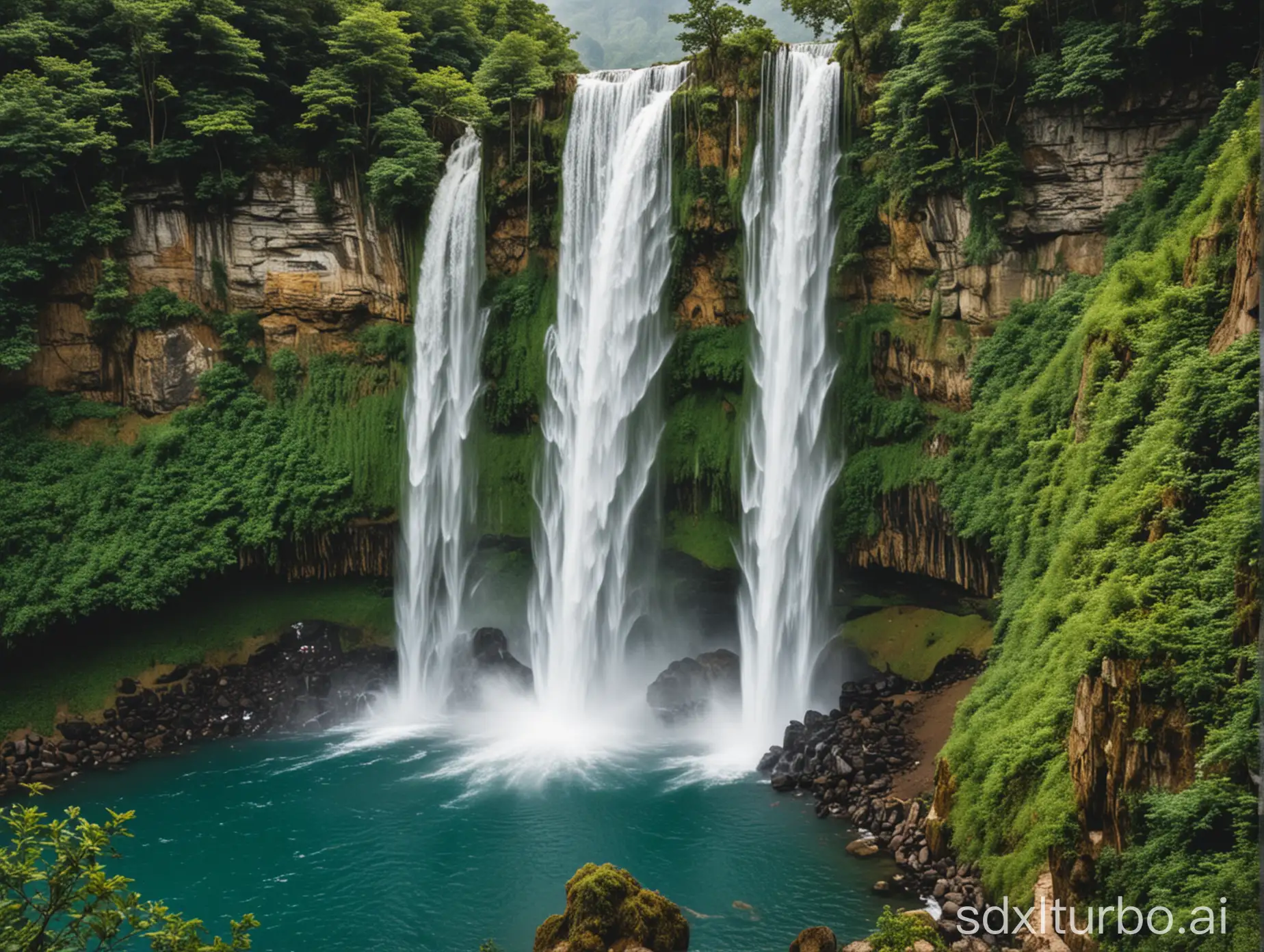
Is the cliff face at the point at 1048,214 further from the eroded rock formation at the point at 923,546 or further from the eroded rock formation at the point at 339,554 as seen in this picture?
the eroded rock formation at the point at 339,554

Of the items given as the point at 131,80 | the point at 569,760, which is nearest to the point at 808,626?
the point at 569,760

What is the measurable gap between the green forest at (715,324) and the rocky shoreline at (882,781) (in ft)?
2.31

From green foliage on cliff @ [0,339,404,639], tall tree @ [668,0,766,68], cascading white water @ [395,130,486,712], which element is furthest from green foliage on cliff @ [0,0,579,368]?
tall tree @ [668,0,766,68]

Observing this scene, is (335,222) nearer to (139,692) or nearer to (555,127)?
(555,127)

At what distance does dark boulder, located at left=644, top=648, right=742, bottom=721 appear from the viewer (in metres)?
24.5

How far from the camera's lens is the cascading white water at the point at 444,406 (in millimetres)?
28375

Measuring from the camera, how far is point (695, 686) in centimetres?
2477

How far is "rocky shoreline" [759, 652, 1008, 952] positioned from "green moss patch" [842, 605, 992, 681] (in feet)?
1.30

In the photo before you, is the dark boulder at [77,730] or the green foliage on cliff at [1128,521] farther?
the dark boulder at [77,730]

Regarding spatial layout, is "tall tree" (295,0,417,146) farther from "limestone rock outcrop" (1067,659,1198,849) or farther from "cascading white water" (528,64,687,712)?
"limestone rock outcrop" (1067,659,1198,849)

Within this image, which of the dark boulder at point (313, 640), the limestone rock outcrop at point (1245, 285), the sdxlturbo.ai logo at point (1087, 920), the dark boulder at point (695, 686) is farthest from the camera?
the dark boulder at point (313, 640)

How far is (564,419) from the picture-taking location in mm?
27297

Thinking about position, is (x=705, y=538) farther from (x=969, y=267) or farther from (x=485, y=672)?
(x=969, y=267)

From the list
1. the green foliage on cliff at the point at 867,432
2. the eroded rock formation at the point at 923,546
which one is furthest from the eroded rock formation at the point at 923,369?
the eroded rock formation at the point at 923,546
